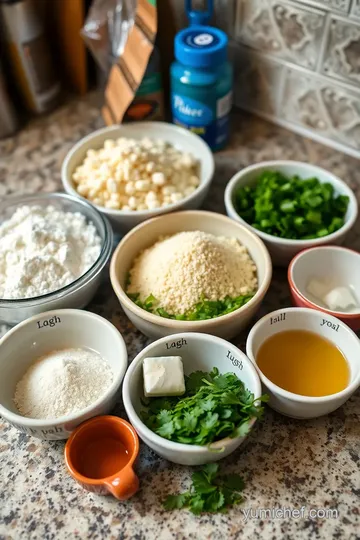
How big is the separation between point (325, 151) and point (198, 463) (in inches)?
32.0

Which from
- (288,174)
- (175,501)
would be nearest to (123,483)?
(175,501)

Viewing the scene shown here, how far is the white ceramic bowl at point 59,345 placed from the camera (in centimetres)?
81

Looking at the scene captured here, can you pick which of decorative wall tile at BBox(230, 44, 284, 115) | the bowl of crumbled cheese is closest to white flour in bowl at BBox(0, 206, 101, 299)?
the bowl of crumbled cheese

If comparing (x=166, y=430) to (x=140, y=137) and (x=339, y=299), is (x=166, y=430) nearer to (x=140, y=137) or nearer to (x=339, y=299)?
(x=339, y=299)

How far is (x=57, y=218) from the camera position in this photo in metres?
1.06

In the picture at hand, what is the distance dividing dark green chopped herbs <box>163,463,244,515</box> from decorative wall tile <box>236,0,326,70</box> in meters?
0.87

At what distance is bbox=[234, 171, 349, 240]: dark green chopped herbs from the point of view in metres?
1.06

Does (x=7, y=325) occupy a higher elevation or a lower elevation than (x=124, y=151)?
lower

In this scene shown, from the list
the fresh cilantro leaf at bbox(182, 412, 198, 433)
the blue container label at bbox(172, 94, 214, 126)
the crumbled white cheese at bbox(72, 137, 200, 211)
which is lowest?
the fresh cilantro leaf at bbox(182, 412, 198, 433)

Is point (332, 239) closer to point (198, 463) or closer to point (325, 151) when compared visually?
point (325, 151)

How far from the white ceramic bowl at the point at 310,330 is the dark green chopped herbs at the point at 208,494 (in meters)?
0.13

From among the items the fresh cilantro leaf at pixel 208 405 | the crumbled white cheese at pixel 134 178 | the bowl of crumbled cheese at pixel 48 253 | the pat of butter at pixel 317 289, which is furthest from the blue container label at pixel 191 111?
the fresh cilantro leaf at pixel 208 405

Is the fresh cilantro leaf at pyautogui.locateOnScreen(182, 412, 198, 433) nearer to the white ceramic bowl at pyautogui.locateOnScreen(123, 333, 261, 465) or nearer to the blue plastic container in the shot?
the white ceramic bowl at pyautogui.locateOnScreen(123, 333, 261, 465)

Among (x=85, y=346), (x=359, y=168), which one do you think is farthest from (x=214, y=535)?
(x=359, y=168)
